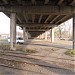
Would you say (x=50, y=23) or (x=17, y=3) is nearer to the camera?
(x=17, y=3)

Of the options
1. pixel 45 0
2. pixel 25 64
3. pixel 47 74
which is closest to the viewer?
pixel 47 74

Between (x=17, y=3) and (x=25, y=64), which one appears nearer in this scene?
(x=25, y=64)

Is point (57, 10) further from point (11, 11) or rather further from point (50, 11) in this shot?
point (11, 11)

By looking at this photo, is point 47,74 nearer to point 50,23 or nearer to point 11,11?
point 11,11

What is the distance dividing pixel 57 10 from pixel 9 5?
569 cm

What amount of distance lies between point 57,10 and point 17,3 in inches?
188

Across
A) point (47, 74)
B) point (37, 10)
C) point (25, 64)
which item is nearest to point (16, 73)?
point (47, 74)

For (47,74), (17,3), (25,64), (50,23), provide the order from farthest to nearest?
1. (50,23)
2. (17,3)
3. (25,64)
4. (47,74)

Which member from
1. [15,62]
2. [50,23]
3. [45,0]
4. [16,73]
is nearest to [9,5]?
[45,0]

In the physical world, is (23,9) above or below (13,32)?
above

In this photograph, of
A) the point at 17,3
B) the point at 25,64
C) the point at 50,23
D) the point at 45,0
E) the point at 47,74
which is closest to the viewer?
the point at 47,74

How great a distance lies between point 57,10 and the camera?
2233 cm

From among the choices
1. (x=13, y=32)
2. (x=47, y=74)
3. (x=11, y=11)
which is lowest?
(x=47, y=74)

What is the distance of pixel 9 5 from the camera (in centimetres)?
2208
